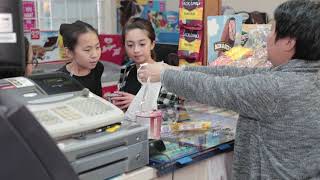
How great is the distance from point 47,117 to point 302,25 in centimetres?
83

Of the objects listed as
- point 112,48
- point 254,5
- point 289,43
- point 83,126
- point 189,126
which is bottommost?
point 189,126

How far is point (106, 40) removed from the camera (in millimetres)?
3447

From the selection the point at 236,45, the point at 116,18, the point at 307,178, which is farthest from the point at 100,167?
the point at 116,18

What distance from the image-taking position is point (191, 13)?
2391mm

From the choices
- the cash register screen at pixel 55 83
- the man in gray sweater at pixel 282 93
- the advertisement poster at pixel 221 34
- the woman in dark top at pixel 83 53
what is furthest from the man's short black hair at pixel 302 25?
the woman in dark top at pixel 83 53

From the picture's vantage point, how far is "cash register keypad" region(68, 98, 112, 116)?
119cm

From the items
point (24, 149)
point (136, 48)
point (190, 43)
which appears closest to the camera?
point (24, 149)

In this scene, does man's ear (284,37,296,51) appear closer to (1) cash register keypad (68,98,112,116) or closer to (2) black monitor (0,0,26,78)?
(1) cash register keypad (68,98,112,116)

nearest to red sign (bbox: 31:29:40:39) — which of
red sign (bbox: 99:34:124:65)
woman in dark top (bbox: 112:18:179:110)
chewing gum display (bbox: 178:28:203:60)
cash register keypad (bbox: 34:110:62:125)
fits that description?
red sign (bbox: 99:34:124:65)

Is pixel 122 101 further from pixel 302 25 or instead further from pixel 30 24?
pixel 30 24

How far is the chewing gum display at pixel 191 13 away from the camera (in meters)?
2.35

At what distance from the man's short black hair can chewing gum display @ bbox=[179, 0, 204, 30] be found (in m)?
0.98

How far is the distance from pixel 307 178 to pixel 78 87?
80cm

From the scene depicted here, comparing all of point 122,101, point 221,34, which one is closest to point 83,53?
point 122,101
